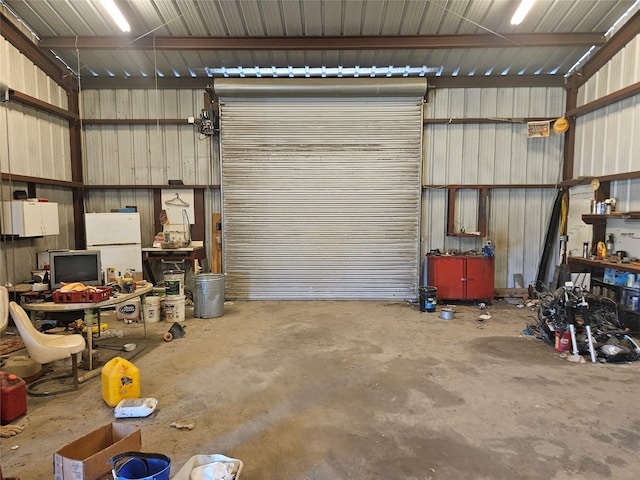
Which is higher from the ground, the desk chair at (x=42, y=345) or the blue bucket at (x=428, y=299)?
the desk chair at (x=42, y=345)

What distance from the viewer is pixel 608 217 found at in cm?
534

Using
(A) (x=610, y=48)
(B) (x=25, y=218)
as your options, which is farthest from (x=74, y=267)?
(A) (x=610, y=48)

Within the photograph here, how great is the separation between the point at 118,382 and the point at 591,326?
4820 millimetres

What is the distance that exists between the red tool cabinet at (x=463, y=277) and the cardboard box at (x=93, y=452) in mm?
5300

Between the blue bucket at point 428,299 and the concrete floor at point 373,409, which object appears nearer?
the concrete floor at point 373,409

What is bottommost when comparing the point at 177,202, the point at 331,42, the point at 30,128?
the point at 177,202

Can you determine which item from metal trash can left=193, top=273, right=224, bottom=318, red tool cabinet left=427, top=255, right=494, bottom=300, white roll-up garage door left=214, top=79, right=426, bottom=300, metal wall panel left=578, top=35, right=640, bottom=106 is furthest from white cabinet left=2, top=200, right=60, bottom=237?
metal wall panel left=578, top=35, right=640, bottom=106

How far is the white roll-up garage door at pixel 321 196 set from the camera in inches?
263

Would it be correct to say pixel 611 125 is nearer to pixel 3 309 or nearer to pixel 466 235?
pixel 466 235

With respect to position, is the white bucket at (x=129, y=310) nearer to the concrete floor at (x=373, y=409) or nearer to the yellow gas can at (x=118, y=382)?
the concrete floor at (x=373, y=409)

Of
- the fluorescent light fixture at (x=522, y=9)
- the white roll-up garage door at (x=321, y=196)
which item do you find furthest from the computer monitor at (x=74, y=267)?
the fluorescent light fixture at (x=522, y=9)

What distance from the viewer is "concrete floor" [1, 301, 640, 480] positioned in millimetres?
2312

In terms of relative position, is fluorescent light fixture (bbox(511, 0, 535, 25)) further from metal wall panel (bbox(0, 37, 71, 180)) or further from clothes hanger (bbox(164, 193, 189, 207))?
metal wall panel (bbox(0, 37, 71, 180))

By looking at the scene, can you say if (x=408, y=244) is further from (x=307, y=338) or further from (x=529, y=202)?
(x=307, y=338)
